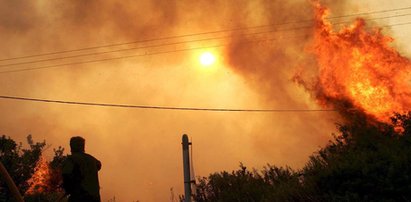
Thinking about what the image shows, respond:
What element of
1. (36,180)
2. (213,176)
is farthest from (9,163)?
(213,176)

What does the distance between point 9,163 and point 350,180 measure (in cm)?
1593

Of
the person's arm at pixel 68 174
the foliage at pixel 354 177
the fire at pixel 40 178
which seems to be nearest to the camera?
the person's arm at pixel 68 174

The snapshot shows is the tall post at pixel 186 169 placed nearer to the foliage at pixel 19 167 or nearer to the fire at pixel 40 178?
the foliage at pixel 19 167

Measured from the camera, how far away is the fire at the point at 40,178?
2101cm

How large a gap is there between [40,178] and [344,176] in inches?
802

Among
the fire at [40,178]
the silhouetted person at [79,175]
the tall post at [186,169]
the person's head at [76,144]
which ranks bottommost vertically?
the silhouetted person at [79,175]

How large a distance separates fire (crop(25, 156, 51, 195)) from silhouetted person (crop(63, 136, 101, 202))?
48.7 ft

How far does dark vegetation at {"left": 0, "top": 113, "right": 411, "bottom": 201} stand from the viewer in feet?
25.7

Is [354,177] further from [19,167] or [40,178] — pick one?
[40,178]

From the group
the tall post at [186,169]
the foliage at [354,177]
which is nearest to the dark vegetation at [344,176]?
the foliage at [354,177]

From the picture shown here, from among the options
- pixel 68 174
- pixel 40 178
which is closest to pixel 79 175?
pixel 68 174

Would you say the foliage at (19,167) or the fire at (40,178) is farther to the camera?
the fire at (40,178)

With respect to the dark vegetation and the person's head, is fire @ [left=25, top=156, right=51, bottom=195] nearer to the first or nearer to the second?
the dark vegetation

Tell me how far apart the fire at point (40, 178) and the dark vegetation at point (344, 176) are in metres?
4.68
